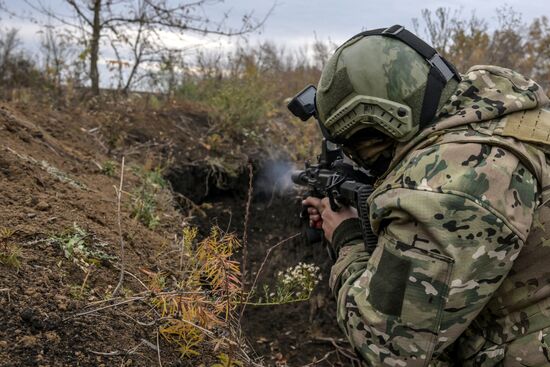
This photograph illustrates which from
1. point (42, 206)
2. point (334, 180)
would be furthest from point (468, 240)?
point (42, 206)

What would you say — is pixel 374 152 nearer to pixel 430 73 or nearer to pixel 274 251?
pixel 430 73

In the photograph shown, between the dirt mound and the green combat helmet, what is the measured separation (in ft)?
4.07

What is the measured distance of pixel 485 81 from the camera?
5.95 feet

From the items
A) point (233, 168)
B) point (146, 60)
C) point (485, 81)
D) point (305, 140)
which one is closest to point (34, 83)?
point (146, 60)

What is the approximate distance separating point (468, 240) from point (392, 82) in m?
0.57

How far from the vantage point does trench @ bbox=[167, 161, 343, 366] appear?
453cm

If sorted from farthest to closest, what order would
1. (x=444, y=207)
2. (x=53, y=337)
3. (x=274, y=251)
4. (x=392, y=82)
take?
(x=274, y=251) → (x=53, y=337) → (x=392, y=82) → (x=444, y=207)

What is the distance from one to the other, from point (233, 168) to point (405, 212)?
566 centimetres

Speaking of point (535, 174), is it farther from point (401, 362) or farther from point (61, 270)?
point (61, 270)

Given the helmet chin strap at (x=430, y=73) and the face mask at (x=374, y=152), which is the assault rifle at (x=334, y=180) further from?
the helmet chin strap at (x=430, y=73)

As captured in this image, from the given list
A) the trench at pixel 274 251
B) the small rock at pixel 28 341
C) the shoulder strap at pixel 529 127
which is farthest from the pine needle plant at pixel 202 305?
the shoulder strap at pixel 529 127

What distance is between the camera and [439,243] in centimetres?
157

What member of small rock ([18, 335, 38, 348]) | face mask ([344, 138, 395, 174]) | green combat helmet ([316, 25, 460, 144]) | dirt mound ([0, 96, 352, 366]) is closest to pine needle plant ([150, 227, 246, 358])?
dirt mound ([0, 96, 352, 366])

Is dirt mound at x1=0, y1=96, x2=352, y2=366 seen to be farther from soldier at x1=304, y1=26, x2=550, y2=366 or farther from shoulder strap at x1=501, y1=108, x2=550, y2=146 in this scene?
shoulder strap at x1=501, y1=108, x2=550, y2=146
